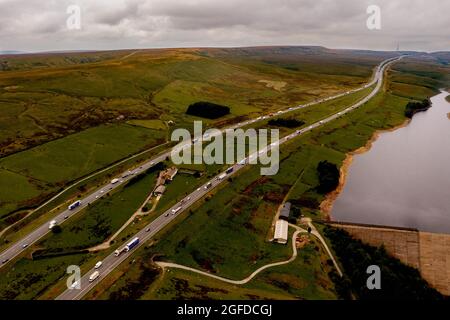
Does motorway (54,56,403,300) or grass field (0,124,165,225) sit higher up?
grass field (0,124,165,225)

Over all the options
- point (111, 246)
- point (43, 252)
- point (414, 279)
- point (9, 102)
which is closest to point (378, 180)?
point (414, 279)

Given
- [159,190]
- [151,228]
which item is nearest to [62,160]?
[159,190]

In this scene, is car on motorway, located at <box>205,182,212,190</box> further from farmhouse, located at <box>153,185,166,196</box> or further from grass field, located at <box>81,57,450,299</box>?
farmhouse, located at <box>153,185,166,196</box>

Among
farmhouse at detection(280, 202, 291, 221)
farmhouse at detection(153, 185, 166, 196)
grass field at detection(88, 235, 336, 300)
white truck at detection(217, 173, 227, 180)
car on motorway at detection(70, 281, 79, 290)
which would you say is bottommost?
grass field at detection(88, 235, 336, 300)

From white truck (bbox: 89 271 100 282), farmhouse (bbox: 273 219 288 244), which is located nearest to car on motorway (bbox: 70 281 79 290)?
white truck (bbox: 89 271 100 282)

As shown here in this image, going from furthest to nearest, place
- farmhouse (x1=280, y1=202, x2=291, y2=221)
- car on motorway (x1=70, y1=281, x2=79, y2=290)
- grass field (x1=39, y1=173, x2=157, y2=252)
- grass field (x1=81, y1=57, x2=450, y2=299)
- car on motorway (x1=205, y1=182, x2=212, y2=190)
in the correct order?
car on motorway (x1=205, y1=182, x2=212, y2=190) < farmhouse (x1=280, y1=202, x2=291, y2=221) < grass field (x1=39, y1=173, x2=157, y2=252) < grass field (x1=81, y1=57, x2=450, y2=299) < car on motorway (x1=70, y1=281, x2=79, y2=290)

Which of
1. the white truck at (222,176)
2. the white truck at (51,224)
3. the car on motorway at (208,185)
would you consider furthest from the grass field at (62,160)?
the white truck at (222,176)

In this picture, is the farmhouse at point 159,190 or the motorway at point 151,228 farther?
the farmhouse at point 159,190

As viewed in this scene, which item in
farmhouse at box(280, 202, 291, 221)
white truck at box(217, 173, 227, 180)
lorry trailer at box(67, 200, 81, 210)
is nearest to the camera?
lorry trailer at box(67, 200, 81, 210)

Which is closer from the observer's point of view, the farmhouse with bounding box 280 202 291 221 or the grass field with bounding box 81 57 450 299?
the grass field with bounding box 81 57 450 299

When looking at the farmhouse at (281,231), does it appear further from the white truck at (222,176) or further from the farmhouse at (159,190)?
the farmhouse at (159,190)

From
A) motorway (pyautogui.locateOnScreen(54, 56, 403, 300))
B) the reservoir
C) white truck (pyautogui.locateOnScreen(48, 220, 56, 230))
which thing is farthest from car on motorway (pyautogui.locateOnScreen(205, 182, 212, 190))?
white truck (pyautogui.locateOnScreen(48, 220, 56, 230))
